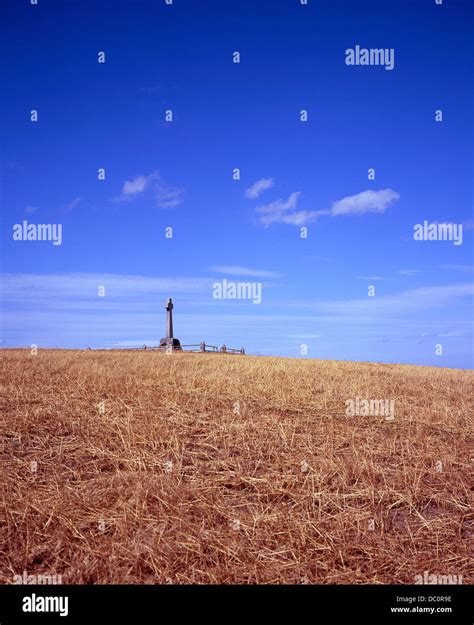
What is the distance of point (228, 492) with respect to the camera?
500cm

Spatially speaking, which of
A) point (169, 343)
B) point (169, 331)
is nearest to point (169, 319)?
point (169, 331)

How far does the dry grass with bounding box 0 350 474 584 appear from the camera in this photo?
12.1ft

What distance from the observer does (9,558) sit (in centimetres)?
373

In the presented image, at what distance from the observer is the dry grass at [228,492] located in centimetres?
368

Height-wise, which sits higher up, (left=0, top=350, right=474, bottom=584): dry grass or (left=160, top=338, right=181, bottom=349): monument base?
(left=160, top=338, right=181, bottom=349): monument base

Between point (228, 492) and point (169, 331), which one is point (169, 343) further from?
point (228, 492)

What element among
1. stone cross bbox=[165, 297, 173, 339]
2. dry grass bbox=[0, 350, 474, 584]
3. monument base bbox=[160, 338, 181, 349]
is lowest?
dry grass bbox=[0, 350, 474, 584]

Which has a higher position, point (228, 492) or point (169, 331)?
point (169, 331)
